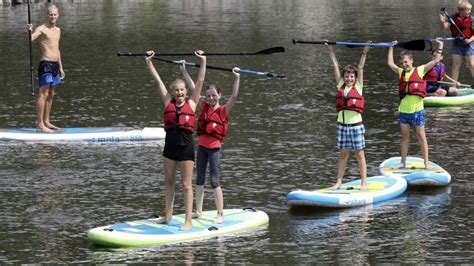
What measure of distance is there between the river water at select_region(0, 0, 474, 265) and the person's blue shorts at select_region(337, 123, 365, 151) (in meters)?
0.94

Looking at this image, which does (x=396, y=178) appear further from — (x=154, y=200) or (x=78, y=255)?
(x=78, y=255)

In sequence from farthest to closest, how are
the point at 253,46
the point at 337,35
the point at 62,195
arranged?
1. the point at 337,35
2. the point at 253,46
3. the point at 62,195

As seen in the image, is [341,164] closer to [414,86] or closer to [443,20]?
[414,86]

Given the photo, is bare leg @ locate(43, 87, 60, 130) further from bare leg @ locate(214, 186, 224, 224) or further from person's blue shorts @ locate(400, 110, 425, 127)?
bare leg @ locate(214, 186, 224, 224)

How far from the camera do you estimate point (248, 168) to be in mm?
17922

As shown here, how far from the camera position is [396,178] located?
1641 cm

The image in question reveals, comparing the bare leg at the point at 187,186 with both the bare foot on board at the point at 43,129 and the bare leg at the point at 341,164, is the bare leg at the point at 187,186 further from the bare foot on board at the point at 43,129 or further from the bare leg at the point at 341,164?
the bare foot on board at the point at 43,129

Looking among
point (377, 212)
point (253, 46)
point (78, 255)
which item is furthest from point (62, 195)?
point (253, 46)

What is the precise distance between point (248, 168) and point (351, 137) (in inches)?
108

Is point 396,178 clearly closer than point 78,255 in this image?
No

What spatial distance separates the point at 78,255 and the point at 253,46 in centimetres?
2539

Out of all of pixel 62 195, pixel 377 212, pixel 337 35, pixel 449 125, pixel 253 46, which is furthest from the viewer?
pixel 337 35

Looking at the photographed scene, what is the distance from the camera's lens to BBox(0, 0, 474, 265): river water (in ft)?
44.0

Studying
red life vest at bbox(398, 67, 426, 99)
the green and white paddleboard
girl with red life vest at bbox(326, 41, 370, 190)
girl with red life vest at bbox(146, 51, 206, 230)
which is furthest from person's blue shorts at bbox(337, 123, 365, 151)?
girl with red life vest at bbox(146, 51, 206, 230)
